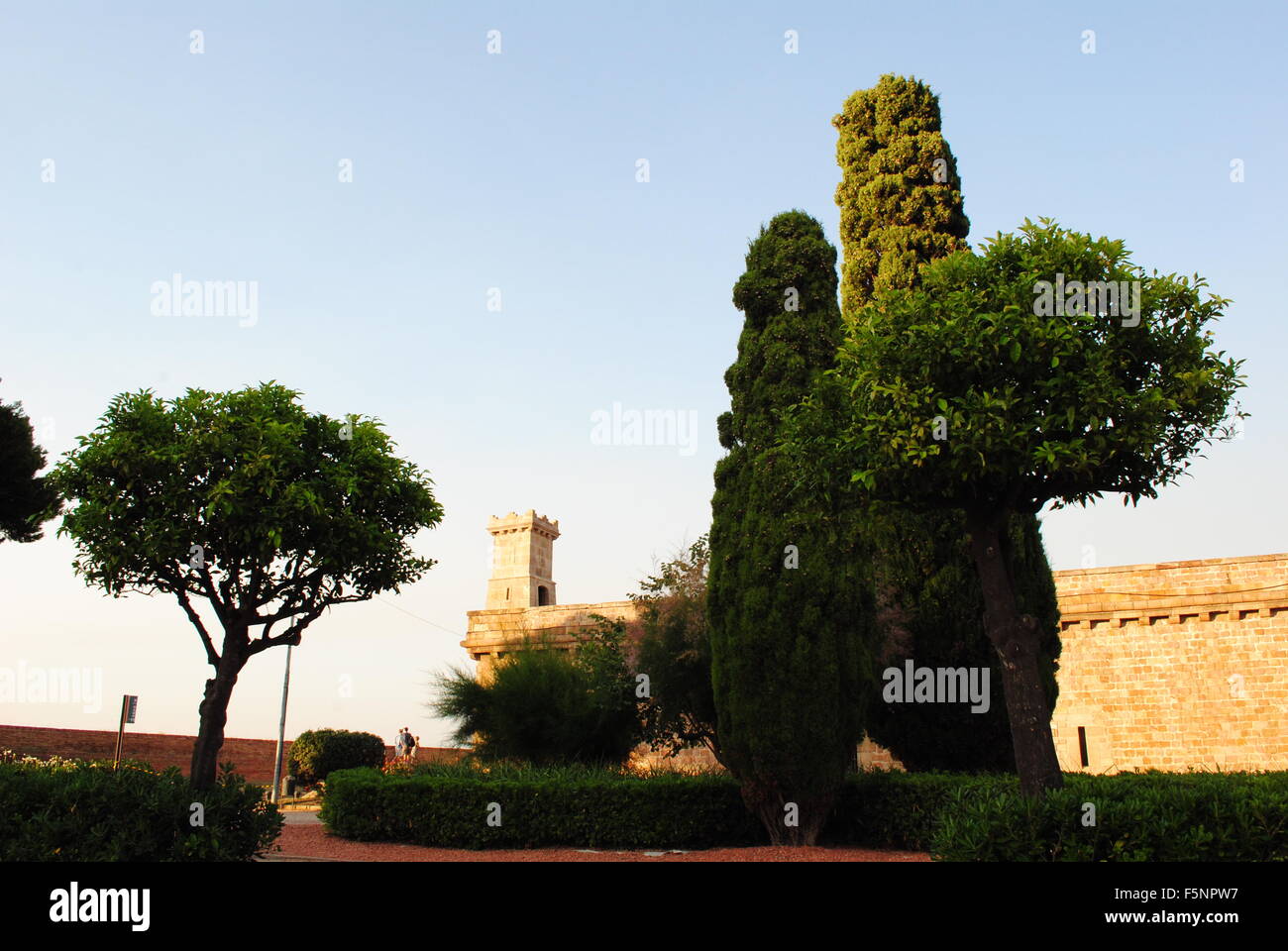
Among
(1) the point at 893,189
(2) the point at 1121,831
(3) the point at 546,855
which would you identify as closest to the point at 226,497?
(3) the point at 546,855

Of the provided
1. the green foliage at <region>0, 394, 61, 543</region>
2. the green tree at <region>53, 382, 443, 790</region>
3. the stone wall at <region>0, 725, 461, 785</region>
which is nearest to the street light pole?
the stone wall at <region>0, 725, 461, 785</region>

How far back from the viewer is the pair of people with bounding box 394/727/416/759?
32031 mm

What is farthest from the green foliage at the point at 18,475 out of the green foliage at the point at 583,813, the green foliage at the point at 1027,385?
the green foliage at the point at 1027,385

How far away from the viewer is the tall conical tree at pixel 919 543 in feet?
52.9

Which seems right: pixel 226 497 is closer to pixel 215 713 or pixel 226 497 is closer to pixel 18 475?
pixel 215 713

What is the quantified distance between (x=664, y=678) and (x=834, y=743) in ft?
21.0

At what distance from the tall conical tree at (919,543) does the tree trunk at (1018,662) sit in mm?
4034

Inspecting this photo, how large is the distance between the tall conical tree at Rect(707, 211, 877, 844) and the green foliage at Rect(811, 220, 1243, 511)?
2278 millimetres

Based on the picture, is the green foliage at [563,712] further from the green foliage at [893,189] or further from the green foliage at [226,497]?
the green foliage at [893,189]

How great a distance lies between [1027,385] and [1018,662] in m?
2.86

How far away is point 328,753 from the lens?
2647 centimetres
